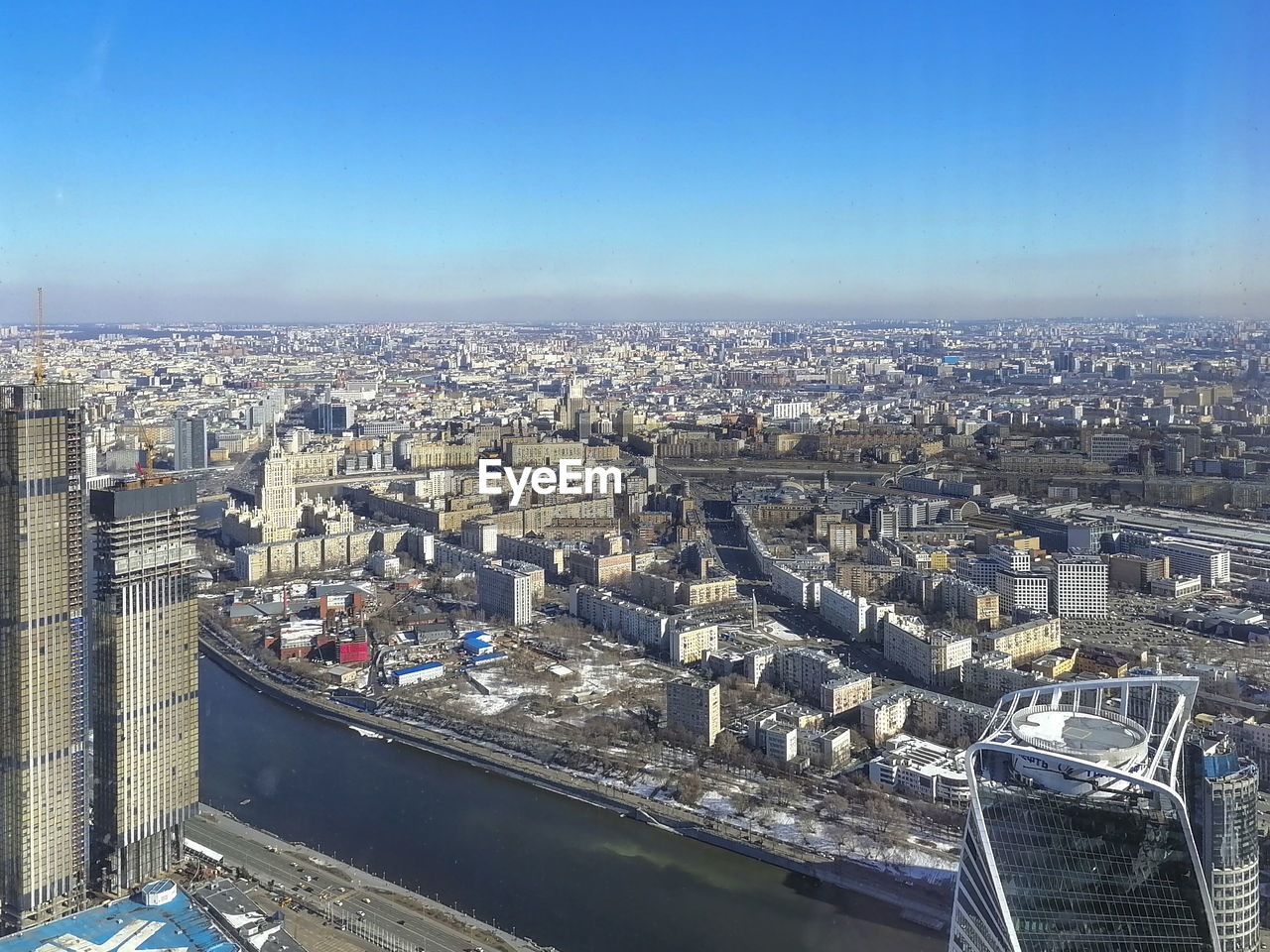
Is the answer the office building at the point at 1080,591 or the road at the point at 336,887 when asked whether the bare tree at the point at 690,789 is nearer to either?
the road at the point at 336,887

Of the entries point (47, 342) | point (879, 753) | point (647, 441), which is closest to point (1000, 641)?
point (879, 753)

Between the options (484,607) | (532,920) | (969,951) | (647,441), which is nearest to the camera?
(969,951)

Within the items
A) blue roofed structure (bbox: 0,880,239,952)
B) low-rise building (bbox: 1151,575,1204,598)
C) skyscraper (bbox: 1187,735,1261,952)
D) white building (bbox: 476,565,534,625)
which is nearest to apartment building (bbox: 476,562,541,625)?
white building (bbox: 476,565,534,625)

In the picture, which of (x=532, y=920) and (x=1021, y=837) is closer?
(x=1021, y=837)

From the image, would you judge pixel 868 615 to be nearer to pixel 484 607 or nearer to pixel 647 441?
pixel 484 607

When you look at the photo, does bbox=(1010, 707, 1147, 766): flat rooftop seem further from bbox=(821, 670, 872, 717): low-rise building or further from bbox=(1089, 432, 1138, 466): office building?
bbox=(1089, 432, 1138, 466): office building
